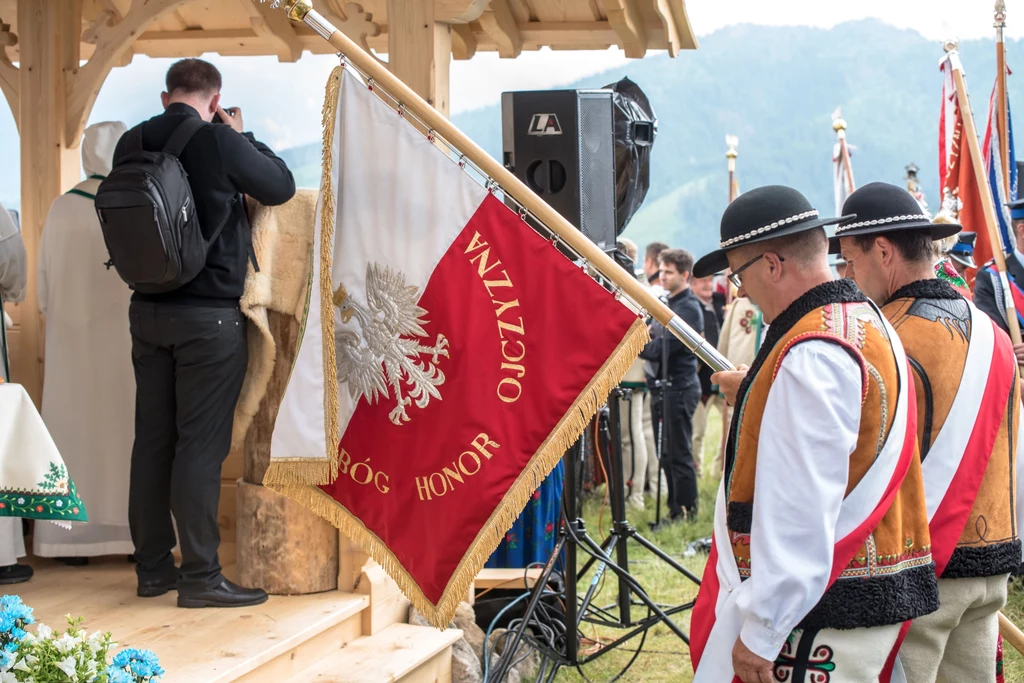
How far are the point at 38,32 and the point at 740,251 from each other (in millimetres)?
3792

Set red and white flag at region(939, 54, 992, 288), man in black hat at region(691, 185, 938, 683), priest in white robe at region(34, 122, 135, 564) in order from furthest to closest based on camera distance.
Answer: red and white flag at region(939, 54, 992, 288), priest in white robe at region(34, 122, 135, 564), man in black hat at region(691, 185, 938, 683)

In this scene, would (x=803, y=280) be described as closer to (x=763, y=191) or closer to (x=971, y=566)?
(x=763, y=191)

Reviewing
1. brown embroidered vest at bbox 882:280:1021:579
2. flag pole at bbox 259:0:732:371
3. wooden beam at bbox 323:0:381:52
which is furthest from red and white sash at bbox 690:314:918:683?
wooden beam at bbox 323:0:381:52

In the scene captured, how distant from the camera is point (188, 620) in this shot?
11.9 feet

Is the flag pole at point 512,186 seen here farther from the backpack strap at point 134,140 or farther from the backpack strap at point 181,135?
the backpack strap at point 134,140

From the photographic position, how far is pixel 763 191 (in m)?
2.19

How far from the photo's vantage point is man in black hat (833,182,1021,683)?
2.50 m

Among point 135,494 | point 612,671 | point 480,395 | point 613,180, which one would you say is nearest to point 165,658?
point 135,494

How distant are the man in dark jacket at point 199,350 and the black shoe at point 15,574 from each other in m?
0.66

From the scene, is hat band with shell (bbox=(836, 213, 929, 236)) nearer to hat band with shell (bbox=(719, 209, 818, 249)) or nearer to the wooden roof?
hat band with shell (bbox=(719, 209, 818, 249))

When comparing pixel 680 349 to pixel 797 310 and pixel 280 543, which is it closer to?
pixel 280 543

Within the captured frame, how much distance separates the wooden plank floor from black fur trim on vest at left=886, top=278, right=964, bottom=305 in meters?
2.16

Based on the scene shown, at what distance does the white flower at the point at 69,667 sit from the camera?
2.18m

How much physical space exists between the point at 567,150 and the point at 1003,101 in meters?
3.09
